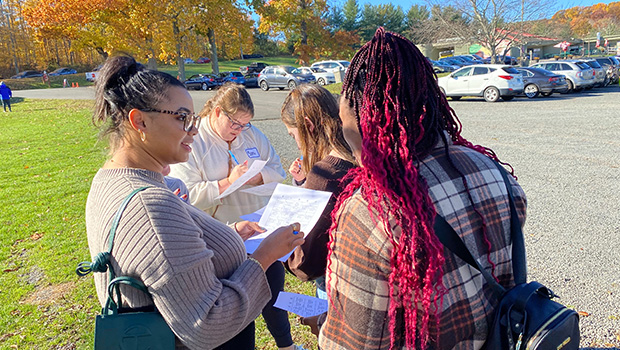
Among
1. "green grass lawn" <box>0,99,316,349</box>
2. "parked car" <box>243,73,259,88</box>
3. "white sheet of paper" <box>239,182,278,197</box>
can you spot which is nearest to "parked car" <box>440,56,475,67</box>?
"parked car" <box>243,73,259,88</box>

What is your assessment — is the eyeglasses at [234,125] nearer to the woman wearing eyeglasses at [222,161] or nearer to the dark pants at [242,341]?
the woman wearing eyeglasses at [222,161]

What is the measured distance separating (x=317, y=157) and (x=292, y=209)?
23.7 inches

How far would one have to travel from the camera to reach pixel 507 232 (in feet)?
4.35

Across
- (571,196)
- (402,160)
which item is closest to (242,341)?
(402,160)

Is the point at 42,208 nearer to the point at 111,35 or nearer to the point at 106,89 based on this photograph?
the point at 106,89

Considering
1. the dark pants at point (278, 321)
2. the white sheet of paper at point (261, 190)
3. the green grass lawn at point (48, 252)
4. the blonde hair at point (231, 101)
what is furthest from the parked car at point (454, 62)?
the dark pants at point (278, 321)

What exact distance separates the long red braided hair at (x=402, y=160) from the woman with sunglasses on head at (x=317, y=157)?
84 centimetres

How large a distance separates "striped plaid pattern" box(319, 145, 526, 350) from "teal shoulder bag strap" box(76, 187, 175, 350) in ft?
1.93

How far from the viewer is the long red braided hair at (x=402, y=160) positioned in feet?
3.75

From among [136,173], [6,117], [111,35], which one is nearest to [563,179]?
[136,173]

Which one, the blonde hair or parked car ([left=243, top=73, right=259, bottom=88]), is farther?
parked car ([left=243, top=73, right=259, bottom=88])

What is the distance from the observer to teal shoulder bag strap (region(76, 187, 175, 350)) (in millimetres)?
1361

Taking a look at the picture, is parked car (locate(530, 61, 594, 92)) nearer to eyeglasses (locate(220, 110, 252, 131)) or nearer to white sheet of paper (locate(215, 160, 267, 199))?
eyeglasses (locate(220, 110, 252, 131))

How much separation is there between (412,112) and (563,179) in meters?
6.68
